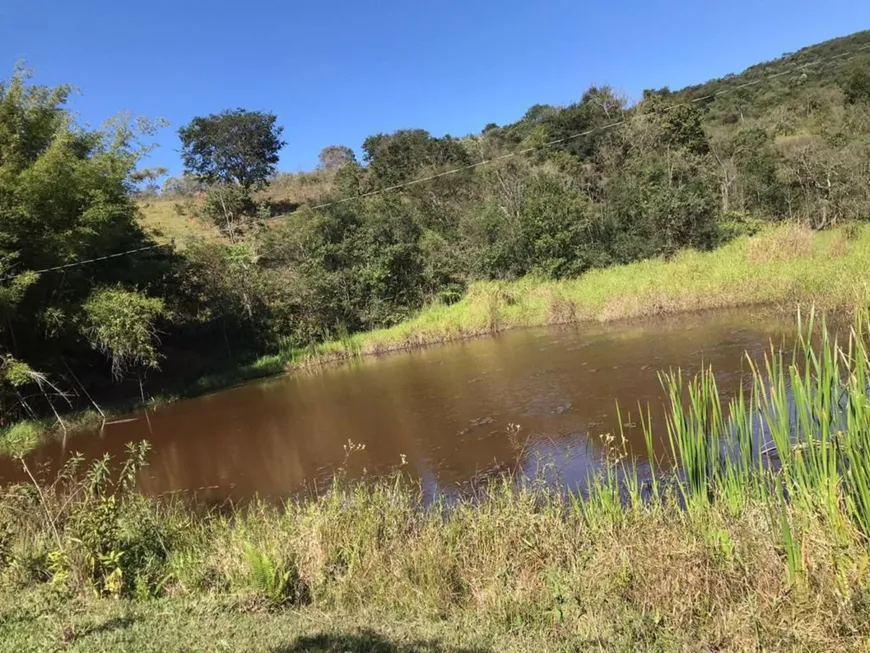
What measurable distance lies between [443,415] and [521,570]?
663 centimetres

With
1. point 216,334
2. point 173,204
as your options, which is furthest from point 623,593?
point 173,204

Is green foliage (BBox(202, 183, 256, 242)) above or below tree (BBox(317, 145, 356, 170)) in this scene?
below

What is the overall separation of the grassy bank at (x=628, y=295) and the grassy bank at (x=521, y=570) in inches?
376

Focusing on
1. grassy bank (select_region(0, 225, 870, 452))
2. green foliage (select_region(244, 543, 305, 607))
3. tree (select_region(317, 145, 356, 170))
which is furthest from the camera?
tree (select_region(317, 145, 356, 170))

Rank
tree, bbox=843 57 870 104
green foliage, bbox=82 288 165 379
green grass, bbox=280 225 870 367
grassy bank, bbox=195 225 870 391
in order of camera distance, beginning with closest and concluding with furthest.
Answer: green foliage, bbox=82 288 165 379
green grass, bbox=280 225 870 367
grassy bank, bbox=195 225 870 391
tree, bbox=843 57 870 104

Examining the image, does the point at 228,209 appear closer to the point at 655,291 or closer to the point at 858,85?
the point at 655,291

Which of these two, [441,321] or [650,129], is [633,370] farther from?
[650,129]

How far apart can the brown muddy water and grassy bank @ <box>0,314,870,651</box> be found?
239 centimetres

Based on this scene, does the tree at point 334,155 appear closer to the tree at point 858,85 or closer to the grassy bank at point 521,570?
the tree at point 858,85

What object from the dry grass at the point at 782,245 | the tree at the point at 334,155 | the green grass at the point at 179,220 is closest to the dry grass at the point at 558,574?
the dry grass at the point at 782,245

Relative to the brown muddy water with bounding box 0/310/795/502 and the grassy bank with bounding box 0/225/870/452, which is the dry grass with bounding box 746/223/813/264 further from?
the brown muddy water with bounding box 0/310/795/502

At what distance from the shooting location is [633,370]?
11383 millimetres

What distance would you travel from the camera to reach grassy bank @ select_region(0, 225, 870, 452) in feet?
45.6

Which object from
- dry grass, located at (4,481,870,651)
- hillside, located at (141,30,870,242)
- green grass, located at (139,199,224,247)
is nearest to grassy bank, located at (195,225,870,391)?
hillside, located at (141,30,870,242)
